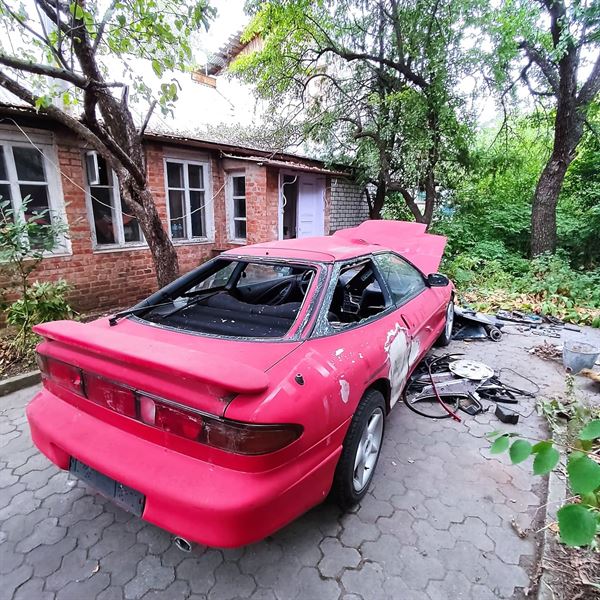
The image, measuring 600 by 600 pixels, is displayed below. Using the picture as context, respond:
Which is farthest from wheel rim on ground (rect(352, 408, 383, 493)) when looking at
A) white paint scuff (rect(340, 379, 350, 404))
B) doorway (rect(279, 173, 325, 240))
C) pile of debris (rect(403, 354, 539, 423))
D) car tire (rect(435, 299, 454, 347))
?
doorway (rect(279, 173, 325, 240))

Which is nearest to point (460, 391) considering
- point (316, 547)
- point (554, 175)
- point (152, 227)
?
point (316, 547)

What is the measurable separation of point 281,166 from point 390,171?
342 cm

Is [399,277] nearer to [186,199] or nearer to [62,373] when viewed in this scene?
[62,373]

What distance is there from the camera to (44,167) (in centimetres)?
525

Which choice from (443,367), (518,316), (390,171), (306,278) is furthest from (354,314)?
(390,171)

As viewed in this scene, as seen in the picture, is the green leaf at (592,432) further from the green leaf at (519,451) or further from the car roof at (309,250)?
the car roof at (309,250)

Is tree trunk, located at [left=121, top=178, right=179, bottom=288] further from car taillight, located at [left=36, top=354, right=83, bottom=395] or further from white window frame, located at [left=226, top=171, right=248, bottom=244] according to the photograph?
car taillight, located at [left=36, top=354, right=83, bottom=395]

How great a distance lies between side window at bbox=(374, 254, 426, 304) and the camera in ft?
9.65

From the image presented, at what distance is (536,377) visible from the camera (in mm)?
3906

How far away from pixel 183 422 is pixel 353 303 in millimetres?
1662

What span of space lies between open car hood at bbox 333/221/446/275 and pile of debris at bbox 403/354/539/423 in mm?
1083

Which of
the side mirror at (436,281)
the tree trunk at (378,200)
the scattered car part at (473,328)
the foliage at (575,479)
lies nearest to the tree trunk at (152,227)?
the side mirror at (436,281)

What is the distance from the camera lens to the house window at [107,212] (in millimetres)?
5789

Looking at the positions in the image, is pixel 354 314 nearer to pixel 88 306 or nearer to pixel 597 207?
pixel 88 306
